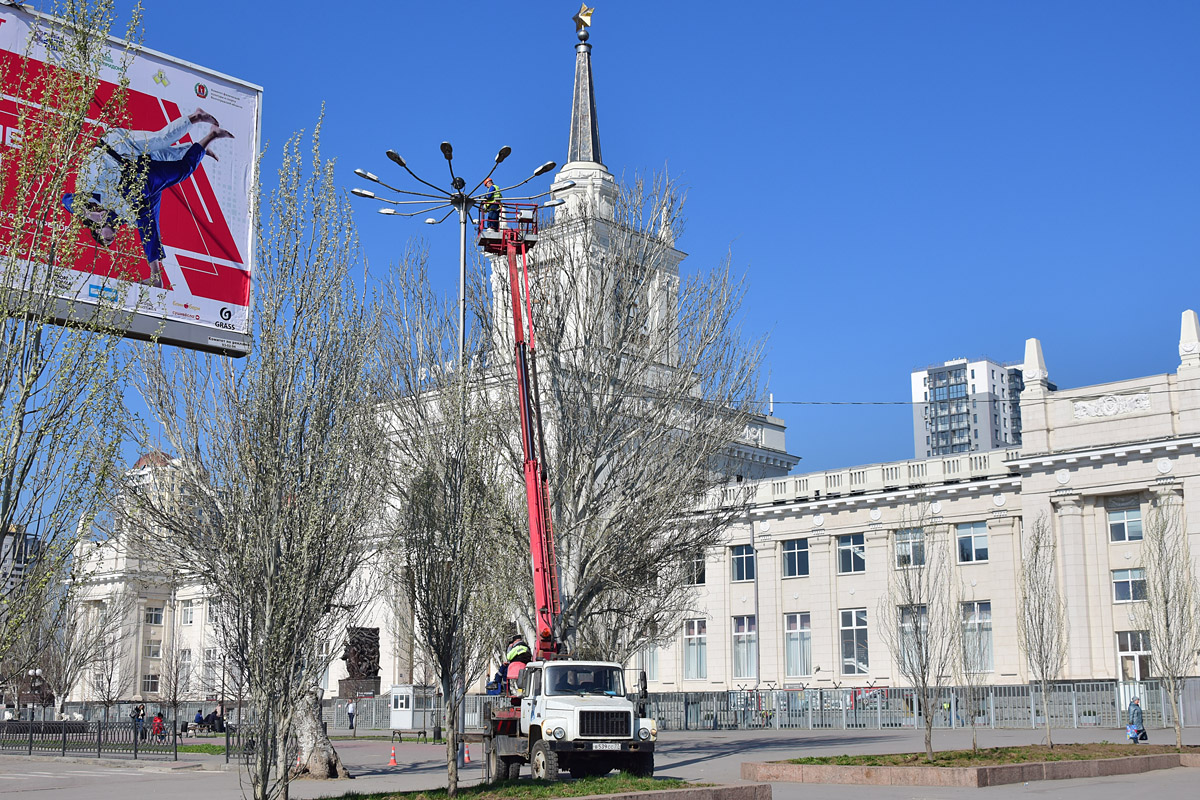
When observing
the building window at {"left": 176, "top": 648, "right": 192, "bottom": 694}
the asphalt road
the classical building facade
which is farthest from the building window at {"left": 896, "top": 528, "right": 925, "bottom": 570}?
the building window at {"left": 176, "top": 648, "right": 192, "bottom": 694}

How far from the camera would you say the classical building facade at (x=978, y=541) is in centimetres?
4928

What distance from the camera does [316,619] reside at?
14.0m

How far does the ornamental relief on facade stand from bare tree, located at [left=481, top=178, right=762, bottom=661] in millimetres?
26146

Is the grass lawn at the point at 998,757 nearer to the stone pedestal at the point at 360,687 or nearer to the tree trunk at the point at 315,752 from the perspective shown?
the tree trunk at the point at 315,752

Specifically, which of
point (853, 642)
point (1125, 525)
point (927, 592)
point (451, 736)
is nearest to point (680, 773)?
point (451, 736)

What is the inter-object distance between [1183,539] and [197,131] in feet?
136

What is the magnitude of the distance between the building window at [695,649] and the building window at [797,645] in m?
5.06

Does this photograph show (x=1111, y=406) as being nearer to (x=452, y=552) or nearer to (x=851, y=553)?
(x=851, y=553)

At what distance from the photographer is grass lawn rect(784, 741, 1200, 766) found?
22.1m

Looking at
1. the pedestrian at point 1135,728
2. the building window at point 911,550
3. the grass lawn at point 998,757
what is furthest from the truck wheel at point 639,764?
the pedestrian at point 1135,728

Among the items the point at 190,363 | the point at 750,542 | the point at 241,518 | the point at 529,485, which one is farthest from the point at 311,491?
the point at 750,542

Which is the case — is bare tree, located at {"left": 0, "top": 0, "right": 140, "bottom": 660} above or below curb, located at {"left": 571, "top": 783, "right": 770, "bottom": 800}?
above

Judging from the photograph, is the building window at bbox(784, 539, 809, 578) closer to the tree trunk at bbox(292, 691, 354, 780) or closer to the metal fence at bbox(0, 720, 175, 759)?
the metal fence at bbox(0, 720, 175, 759)

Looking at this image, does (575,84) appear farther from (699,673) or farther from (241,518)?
(241,518)
